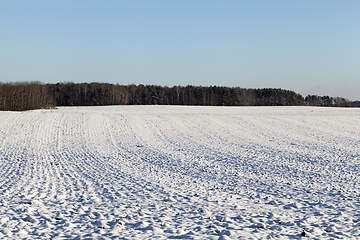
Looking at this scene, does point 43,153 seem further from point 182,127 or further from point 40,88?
point 40,88

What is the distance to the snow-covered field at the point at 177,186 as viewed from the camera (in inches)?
284

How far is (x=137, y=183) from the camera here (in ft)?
41.5

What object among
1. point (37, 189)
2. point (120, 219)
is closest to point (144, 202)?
point (120, 219)

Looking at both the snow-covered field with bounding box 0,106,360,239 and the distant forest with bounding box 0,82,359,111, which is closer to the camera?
the snow-covered field with bounding box 0,106,360,239

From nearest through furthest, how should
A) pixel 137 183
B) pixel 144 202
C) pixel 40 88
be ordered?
1. pixel 144 202
2. pixel 137 183
3. pixel 40 88

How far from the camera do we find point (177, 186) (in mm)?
12133

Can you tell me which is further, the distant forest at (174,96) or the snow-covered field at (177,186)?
the distant forest at (174,96)

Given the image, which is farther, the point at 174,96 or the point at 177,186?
the point at 174,96

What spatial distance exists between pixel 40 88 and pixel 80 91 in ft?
130

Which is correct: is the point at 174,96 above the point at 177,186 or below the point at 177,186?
above

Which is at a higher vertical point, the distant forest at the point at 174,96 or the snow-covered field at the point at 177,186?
the distant forest at the point at 174,96

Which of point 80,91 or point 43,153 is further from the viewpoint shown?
point 80,91

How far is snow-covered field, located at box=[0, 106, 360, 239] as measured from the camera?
721 centimetres

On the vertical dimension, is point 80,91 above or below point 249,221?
above
